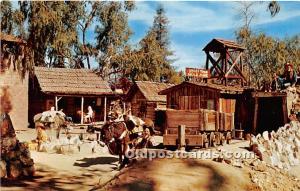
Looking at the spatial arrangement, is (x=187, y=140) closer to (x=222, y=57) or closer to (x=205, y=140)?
(x=205, y=140)

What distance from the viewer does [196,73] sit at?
2673cm

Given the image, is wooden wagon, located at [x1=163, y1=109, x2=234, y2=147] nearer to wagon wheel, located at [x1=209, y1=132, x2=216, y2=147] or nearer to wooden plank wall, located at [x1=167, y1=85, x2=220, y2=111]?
wagon wheel, located at [x1=209, y1=132, x2=216, y2=147]

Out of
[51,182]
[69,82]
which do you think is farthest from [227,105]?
[51,182]

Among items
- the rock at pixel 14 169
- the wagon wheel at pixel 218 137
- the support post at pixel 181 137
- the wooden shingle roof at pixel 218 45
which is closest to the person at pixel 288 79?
the wooden shingle roof at pixel 218 45

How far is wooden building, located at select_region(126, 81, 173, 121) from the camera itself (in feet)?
109

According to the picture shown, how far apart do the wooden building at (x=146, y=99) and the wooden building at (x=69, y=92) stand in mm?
1932

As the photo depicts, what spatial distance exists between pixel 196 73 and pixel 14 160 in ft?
53.6

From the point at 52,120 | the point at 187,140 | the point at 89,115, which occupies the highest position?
the point at 89,115

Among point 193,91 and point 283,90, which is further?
point 193,91

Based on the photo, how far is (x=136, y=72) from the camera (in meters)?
44.6

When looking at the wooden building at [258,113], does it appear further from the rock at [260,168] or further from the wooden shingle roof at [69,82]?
the rock at [260,168]

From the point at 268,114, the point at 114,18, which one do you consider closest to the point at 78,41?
the point at 114,18

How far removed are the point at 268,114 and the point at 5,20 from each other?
67.7 ft

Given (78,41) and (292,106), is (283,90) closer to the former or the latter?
(292,106)
